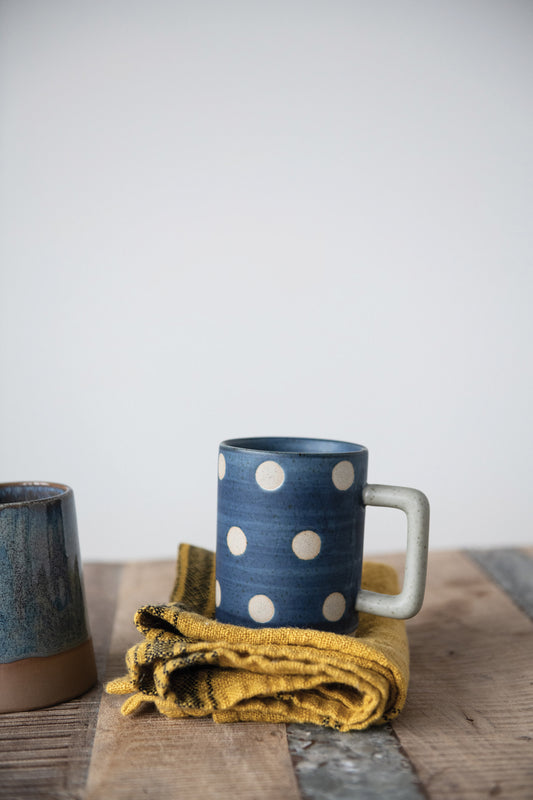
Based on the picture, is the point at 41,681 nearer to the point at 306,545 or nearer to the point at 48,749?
the point at 48,749

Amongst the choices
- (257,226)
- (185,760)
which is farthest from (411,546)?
(257,226)

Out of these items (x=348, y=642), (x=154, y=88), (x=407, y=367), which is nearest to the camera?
(x=348, y=642)

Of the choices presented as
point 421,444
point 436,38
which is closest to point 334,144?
point 436,38

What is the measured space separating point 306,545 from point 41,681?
20 cm

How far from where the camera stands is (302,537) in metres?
0.49

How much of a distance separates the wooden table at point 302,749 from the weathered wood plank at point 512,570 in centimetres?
11

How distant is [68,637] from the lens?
487 mm

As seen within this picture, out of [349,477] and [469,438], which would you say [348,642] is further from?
[469,438]

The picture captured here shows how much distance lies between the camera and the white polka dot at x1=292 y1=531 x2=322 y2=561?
1.59 feet

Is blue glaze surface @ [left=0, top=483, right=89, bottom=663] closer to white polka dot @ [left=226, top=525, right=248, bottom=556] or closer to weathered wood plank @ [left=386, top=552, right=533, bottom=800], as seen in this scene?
white polka dot @ [left=226, top=525, right=248, bottom=556]

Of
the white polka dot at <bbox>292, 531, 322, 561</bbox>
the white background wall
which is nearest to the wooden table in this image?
the white polka dot at <bbox>292, 531, 322, 561</bbox>

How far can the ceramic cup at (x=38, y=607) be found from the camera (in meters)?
0.46

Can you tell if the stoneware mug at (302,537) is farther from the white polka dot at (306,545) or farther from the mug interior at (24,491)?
the mug interior at (24,491)

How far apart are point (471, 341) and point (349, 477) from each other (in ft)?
3.91
